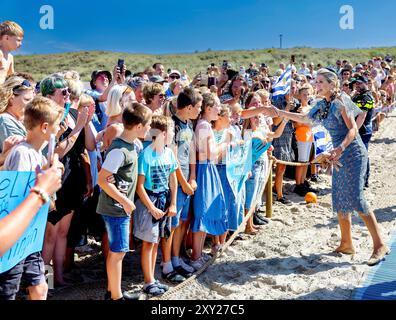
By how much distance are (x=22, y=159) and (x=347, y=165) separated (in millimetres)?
3478

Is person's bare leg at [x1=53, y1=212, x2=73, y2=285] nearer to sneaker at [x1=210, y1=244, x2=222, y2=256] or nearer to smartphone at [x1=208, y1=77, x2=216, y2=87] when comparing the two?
sneaker at [x1=210, y1=244, x2=222, y2=256]

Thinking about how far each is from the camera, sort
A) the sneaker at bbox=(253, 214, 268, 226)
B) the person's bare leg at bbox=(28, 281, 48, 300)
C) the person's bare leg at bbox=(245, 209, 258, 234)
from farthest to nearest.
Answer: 1. the sneaker at bbox=(253, 214, 268, 226)
2. the person's bare leg at bbox=(245, 209, 258, 234)
3. the person's bare leg at bbox=(28, 281, 48, 300)

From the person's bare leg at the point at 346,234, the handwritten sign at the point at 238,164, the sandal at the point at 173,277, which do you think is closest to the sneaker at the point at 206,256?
the sandal at the point at 173,277

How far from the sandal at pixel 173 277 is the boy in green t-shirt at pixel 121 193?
2.58 feet

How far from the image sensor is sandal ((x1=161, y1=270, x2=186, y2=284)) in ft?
14.7

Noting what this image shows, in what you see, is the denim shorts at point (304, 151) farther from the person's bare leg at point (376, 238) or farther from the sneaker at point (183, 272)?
the sneaker at point (183, 272)

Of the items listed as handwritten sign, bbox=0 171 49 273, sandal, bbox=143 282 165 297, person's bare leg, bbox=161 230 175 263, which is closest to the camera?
handwritten sign, bbox=0 171 49 273

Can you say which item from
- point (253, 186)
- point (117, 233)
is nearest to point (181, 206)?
point (117, 233)

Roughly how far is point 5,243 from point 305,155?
22.2 feet

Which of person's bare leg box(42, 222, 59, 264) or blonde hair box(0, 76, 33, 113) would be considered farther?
person's bare leg box(42, 222, 59, 264)

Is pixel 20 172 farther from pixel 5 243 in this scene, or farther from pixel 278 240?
pixel 278 240

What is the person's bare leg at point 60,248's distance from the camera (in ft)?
14.4

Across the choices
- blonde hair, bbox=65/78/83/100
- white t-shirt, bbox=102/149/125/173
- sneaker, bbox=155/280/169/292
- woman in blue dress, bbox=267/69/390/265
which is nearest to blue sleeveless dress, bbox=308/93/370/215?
woman in blue dress, bbox=267/69/390/265

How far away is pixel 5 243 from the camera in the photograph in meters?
1.84
